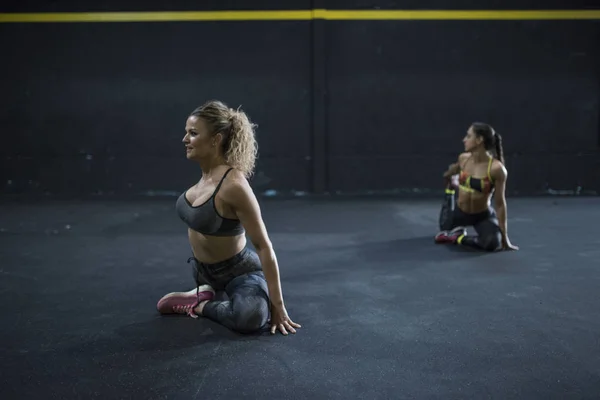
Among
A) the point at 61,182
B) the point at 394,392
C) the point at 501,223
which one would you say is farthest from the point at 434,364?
the point at 61,182

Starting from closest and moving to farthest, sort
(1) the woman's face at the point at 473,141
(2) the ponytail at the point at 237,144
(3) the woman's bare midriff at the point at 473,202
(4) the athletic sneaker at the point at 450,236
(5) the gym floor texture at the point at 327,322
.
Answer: (5) the gym floor texture at the point at 327,322
(2) the ponytail at the point at 237,144
(1) the woman's face at the point at 473,141
(3) the woman's bare midriff at the point at 473,202
(4) the athletic sneaker at the point at 450,236

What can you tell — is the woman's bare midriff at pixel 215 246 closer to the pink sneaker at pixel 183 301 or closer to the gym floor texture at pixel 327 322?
the pink sneaker at pixel 183 301

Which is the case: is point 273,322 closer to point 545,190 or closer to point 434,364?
point 434,364

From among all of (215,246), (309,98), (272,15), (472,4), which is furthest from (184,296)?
(472,4)

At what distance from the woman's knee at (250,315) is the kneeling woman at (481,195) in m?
2.71

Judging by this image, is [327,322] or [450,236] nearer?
[327,322]

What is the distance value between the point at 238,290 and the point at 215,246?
0.28m

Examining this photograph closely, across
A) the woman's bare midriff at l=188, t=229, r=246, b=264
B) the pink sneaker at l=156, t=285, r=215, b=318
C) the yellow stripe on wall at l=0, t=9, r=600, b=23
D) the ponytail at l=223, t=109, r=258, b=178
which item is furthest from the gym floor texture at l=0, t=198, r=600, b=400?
the yellow stripe on wall at l=0, t=9, r=600, b=23

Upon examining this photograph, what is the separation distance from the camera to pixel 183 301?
3.44 metres

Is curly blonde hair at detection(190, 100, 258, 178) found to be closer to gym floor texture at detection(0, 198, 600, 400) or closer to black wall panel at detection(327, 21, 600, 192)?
gym floor texture at detection(0, 198, 600, 400)

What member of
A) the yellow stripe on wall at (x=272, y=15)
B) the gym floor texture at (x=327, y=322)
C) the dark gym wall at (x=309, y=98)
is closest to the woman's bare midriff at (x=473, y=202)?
the gym floor texture at (x=327, y=322)

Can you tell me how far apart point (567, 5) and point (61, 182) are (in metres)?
8.18

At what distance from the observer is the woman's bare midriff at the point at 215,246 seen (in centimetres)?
324

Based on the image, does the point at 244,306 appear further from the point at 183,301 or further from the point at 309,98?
the point at 309,98
